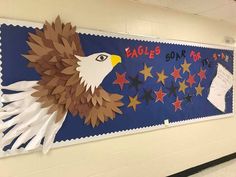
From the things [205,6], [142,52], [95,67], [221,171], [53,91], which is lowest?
[221,171]

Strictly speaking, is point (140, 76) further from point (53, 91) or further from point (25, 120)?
point (25, 120)

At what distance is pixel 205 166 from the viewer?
357cm

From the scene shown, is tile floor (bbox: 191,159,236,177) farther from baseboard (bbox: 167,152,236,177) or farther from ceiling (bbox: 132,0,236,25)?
ceiling (bbox: 132,0,236,25)

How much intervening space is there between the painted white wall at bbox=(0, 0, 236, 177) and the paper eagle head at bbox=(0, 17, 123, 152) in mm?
156

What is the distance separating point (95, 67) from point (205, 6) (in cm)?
161

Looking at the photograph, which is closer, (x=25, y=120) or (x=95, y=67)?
(x=25, y=120)

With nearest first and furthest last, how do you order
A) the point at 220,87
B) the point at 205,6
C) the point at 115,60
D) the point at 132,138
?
the point at 115,60, the point at 132,138, the point at 205,6, the point at 220,87

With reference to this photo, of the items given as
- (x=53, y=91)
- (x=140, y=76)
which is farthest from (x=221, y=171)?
(x=53, y=91)

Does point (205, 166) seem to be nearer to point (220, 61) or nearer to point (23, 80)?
point (220, 61)

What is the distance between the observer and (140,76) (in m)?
2.73

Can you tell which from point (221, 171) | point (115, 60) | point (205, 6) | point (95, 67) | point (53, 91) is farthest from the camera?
point (221, 171)

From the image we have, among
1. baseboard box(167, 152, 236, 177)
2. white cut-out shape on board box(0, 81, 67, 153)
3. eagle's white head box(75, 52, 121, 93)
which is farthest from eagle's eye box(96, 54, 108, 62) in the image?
baseboard box(167, 152, 236, 177)

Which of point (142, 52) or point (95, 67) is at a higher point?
A: point (142, 52)

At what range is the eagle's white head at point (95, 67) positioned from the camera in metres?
2.28
